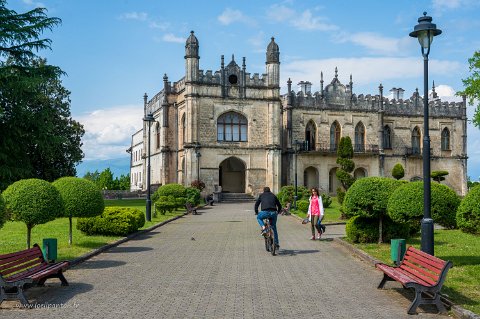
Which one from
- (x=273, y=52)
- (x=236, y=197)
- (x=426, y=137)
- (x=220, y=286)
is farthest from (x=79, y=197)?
(x=273, y=52)

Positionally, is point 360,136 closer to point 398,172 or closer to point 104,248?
point 398,172

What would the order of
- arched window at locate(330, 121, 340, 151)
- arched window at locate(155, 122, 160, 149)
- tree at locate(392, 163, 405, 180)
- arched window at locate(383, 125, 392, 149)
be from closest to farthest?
1. tree at locate(392, 163, 405, 180)
2. arched window at locate(330, 121, 340, 151)
3. arched window at locate(383, 125, 392, 149)
4. arched window at locate(155, 122, 160, 149)

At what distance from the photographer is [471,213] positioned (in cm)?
1101

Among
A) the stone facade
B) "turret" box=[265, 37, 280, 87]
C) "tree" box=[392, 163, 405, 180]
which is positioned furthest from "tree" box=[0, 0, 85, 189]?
"tree" box=[392, 163, 405, 180]

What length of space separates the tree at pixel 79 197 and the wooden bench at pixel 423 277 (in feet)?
30.0

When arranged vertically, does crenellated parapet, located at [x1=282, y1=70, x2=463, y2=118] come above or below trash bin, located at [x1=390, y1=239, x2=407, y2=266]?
above

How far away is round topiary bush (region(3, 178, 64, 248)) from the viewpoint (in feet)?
42.7

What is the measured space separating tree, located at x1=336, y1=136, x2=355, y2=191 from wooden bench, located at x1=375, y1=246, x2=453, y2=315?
1309 inches

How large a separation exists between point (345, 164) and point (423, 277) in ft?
116

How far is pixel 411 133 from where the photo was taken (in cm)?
5500

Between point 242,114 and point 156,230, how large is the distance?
25.9 m

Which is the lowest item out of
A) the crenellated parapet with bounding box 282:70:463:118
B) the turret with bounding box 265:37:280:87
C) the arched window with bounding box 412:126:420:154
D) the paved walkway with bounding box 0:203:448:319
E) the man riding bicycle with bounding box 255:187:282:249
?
the paved walkway with bounding box 0:203:448:319

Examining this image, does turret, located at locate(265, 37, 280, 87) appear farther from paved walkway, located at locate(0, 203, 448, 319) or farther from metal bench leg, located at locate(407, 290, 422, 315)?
metal bench leg, located at locate(407, 290, 422, 315)

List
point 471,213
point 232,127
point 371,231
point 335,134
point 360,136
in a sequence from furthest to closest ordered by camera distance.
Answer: point 360,136
point 335,134
point 232,127
point 371,231
point 471,213
